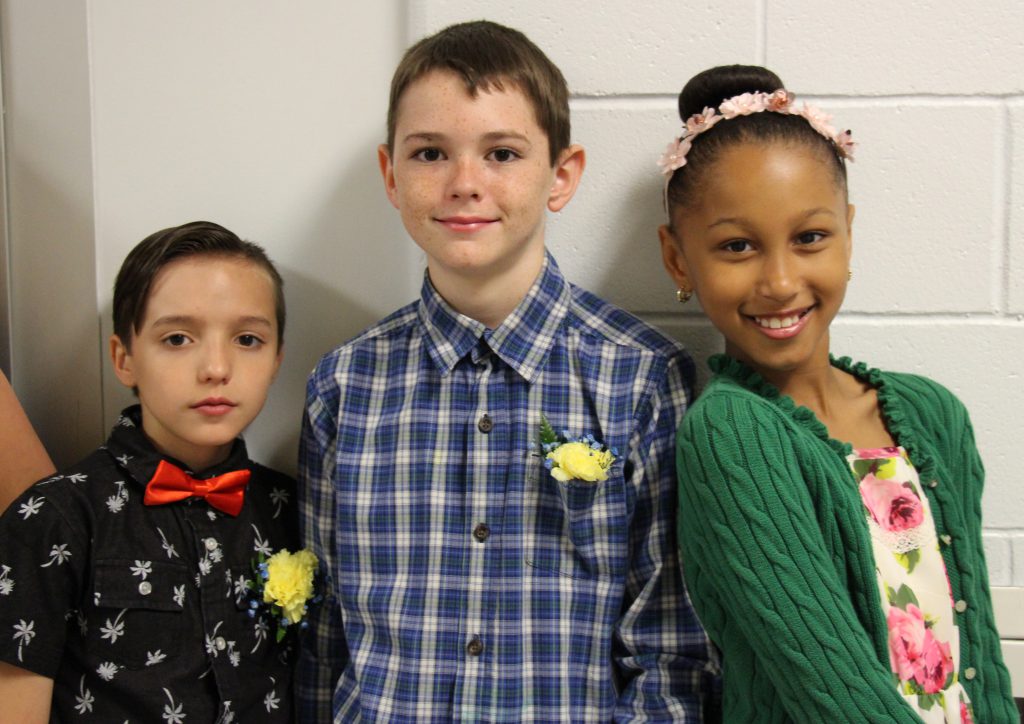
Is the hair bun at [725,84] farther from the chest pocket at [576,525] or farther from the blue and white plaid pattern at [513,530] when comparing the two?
the chest pocket at [576,525]

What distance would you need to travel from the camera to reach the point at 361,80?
1.60 meters

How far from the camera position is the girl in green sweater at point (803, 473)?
1.15m

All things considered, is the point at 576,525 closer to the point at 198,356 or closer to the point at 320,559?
the point at 320,559

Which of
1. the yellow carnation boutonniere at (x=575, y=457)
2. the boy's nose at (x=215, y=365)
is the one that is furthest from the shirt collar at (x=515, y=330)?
the boy's nose at (x=215, y=365)

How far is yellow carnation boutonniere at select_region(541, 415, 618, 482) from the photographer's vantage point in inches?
51.6

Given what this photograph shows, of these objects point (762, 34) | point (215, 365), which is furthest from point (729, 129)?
point (215, 365)

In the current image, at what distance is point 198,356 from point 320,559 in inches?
15.2

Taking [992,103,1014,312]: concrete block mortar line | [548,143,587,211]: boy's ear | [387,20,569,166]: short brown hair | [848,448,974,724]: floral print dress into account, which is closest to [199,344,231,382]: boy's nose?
[387,20,569,166]: short brown hair

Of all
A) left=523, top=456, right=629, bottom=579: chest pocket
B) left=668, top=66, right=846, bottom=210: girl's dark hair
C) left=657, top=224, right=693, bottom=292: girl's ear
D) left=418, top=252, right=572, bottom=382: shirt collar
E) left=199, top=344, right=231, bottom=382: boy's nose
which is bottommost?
left=523, top=456, right=629, bottom=579: chest pocket

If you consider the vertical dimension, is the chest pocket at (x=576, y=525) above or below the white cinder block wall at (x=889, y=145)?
below

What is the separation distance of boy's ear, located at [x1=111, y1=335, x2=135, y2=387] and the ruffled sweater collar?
3.00ft

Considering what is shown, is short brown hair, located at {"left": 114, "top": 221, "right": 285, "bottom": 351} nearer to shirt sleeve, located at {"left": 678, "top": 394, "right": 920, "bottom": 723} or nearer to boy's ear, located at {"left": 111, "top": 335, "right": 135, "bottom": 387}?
boy's ear, located at {"left": 111, "top": 335, "right": 135, "bottom": 387}

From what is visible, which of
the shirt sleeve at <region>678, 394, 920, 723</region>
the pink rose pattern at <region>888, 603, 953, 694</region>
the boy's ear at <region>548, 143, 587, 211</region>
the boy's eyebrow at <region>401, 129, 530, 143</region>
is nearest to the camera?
the shirt sleeve at <region>678, 394, 920, 723</region>

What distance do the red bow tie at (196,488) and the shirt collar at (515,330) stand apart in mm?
371
